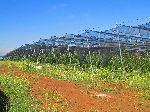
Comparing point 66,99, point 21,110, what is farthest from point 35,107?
point 66,99

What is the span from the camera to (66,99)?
65.1 ft

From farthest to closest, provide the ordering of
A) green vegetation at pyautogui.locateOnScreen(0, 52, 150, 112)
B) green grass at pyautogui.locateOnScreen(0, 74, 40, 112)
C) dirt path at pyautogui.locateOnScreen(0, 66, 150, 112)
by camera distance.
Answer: green vegetation at pyautogui.locateOnScreen(0, 52, 150, 112), dirt path at pyautogui.locateOnScreen(0, 66, 150, 112), green grass at pyautogui.locateOnScreen(0, 74, 40, 112)

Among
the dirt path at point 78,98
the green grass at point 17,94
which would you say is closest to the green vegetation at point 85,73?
the green grass at point 17,94

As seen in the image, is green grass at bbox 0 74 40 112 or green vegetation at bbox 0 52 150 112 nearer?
green grass at bbox 0 74 40 112

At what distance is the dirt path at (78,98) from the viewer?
18.8 m

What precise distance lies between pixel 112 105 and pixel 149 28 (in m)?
18.8

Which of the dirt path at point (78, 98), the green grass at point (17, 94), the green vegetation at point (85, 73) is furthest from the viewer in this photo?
the green vegetation at point (85, 73)

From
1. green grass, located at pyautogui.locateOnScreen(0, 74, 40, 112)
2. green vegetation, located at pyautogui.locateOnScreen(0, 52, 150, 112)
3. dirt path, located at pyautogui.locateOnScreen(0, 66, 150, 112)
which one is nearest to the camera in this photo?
green grass, located at pyautogui.locateOnScreen(0, 74, 40, 112)

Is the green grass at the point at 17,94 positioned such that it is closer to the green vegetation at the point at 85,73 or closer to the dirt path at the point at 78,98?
the green vegetation at the point at 85,73

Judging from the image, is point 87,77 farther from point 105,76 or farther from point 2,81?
point 2,81

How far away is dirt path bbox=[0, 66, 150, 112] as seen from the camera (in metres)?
18.8

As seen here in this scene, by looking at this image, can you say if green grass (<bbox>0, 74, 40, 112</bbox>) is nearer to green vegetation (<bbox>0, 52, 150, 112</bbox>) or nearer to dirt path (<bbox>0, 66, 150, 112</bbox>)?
green vegetation (<bbox>0, 52, 150, 112</bbox>)

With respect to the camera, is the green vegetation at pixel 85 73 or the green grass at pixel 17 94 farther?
the green vegetation at pixel 85 73

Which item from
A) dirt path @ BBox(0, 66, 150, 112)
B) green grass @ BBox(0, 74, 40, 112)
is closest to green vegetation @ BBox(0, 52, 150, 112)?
green grass @ BBox(0, 74, 40, 112)
